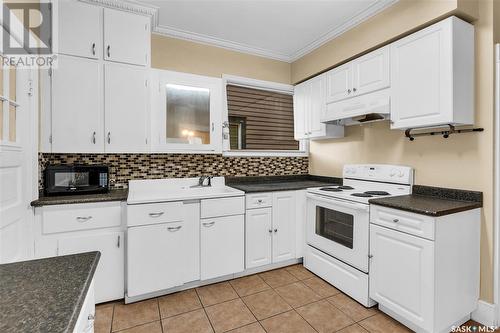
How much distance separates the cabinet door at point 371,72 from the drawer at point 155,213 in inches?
80.2

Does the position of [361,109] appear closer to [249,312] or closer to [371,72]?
[371,72]

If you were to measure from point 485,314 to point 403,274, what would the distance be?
70cm

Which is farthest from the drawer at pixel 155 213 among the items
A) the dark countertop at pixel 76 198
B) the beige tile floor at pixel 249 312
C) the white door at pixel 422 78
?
the white door at pixel 422 78

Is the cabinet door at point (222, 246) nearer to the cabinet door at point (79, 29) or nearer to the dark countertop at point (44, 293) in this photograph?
the dark countertop at point (44, 293)

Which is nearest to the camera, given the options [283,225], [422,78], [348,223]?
[422,78]

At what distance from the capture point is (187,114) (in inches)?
108

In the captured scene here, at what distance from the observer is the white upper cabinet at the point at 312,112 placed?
2984 millimetres

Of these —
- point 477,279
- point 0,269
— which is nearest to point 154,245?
point 0,269

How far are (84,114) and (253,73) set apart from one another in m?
1.97

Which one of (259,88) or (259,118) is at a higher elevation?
(259,88)

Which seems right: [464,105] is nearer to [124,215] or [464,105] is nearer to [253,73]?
[253,73]

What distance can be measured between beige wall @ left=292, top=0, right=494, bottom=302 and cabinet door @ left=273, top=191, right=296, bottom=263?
94 cm

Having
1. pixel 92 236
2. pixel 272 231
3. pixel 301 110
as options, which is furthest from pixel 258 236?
pixel 301 110

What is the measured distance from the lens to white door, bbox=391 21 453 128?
1.80 metres
